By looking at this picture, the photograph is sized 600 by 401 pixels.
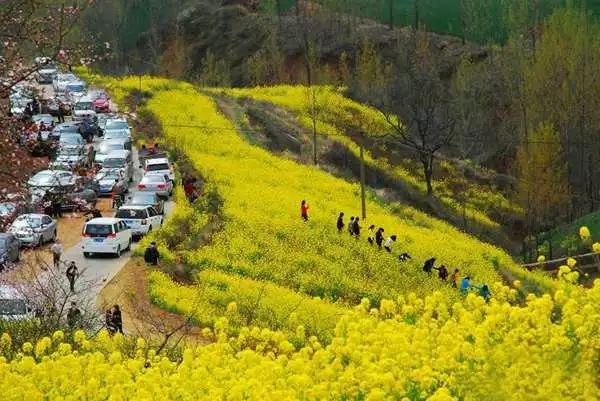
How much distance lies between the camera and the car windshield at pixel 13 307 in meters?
25.9

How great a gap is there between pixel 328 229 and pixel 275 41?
217 ft

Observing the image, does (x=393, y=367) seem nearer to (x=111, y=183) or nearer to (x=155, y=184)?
(x=155, y=184)

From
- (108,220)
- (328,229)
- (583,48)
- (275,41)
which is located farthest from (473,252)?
(275,41)

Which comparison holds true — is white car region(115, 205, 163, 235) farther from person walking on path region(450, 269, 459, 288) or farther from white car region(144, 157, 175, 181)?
person walking on path region(450, 269, 459, 288)

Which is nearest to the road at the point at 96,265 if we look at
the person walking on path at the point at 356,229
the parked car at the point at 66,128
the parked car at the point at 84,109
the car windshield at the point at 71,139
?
the person walking on path at the point at 356,229

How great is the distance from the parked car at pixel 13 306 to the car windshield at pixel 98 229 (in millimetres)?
10766

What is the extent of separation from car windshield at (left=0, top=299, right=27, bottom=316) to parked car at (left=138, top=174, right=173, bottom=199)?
2295cm

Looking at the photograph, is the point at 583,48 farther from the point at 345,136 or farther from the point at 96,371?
the point at 96,371

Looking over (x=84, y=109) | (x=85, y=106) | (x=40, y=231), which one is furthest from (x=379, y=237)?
(x=85, y=106)

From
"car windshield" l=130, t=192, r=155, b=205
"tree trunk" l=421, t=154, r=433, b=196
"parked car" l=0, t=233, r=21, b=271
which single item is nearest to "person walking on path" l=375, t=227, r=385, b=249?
"car windshield" l=130, t=192, r=155, b=205

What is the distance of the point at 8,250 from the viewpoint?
1350 inches

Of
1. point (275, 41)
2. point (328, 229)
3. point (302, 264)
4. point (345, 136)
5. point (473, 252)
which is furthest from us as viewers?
point (275, 41)

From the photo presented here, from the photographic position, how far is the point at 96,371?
16.2m

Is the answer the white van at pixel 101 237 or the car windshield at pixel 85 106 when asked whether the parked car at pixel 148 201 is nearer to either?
the white van at pixel 101 237
